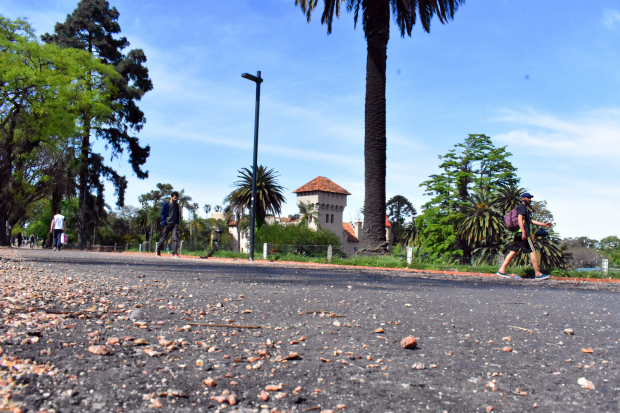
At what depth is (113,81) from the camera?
36.1 meters

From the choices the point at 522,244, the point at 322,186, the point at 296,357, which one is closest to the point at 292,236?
the point at 522,244

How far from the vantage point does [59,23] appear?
119ft

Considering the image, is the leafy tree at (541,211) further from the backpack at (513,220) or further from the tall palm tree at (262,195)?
the backpack at (513,220)

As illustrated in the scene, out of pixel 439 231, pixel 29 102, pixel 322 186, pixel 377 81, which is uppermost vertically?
pixel 322 186

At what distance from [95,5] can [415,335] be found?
4126 cm

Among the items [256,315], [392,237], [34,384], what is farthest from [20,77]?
[392,237]

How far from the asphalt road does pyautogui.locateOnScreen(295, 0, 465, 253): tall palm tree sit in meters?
12.3

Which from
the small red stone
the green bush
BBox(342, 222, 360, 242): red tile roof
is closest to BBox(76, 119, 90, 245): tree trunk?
the green bush

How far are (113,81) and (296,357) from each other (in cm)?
3812

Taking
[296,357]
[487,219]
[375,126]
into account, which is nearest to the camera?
[296,357]

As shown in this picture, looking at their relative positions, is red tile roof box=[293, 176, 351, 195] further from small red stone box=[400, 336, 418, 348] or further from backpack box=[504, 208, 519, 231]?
small red stone box=[400, 336, 418, 348]

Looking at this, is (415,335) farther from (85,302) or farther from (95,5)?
(95,5)

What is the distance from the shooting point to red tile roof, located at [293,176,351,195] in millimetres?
78762

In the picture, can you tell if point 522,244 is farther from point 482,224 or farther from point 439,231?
point 439,231
